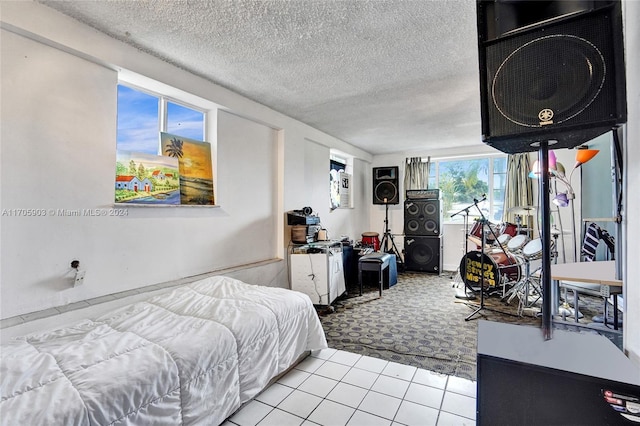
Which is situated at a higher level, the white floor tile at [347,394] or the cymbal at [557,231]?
the cymbal at [557,231]

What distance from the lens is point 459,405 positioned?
69.5 inches

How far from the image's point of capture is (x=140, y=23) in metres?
1.89

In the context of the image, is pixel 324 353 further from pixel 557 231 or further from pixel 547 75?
pixel 557 231

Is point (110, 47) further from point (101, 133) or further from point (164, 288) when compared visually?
point (164, 288)

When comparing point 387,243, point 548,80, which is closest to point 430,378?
point 548,80

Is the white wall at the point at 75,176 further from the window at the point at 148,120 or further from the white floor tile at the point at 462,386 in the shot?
the white floor tile at the point at 462,386

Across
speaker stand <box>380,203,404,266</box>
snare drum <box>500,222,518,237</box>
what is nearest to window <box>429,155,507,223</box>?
snare drum <box>500,222,518,237</box>

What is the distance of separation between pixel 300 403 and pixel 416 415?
0.69 m

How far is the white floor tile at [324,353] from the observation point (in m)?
2.39

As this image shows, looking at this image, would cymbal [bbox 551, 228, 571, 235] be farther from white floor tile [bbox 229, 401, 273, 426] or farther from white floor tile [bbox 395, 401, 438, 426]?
white floor tile [bbox 229, 401, 273, 426]

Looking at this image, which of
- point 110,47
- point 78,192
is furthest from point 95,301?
point 110,47

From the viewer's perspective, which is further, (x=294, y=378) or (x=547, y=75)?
(x=294, y=378)

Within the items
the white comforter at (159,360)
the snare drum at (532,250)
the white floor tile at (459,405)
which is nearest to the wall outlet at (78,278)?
the white comforter at (159,360)

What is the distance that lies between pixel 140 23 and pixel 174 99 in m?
0.84
